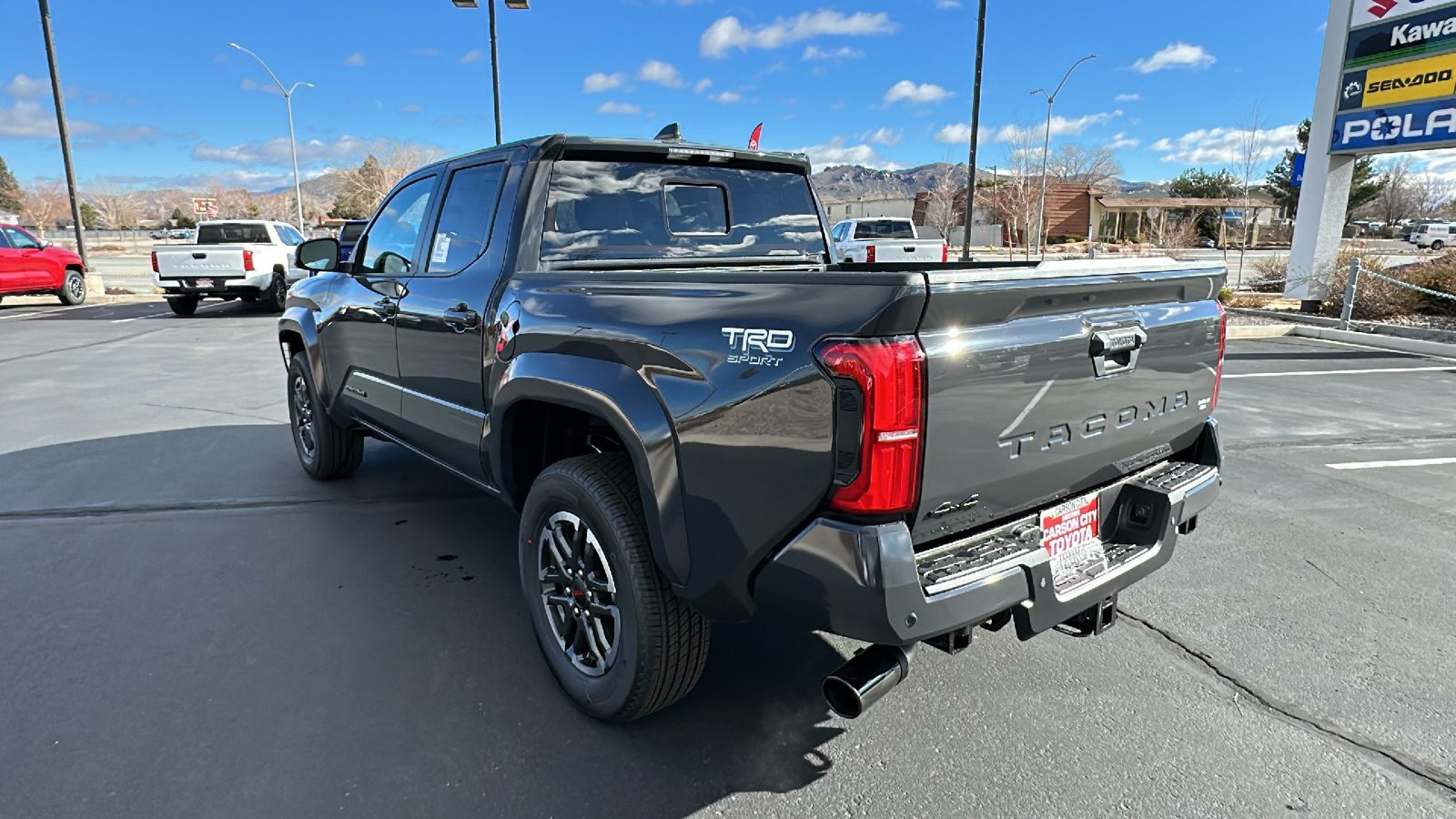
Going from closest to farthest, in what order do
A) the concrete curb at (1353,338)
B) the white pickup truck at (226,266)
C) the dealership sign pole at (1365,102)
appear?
1. the concrete curb at (1353,338)
2. the dealership sign pole at (1365,102)
3. the white pickup truck at (226,266)

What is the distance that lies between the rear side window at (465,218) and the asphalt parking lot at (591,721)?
1.50m

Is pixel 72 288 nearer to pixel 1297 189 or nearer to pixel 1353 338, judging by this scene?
pixel 1353 338

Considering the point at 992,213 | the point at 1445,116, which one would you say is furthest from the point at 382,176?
the point at 1445,116

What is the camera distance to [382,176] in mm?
74312

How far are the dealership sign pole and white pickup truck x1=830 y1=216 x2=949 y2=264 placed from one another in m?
6.38

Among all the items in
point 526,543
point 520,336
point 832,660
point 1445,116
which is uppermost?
point 1445,116

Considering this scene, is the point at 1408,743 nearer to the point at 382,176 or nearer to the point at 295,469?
the point at 295,469

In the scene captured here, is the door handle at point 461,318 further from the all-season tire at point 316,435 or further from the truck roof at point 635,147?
the all-season tire at point 316,435

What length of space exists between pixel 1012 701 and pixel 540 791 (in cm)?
162

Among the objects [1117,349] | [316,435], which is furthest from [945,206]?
[1117,349]

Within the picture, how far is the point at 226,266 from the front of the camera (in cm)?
1586

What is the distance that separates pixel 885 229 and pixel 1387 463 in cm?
1516

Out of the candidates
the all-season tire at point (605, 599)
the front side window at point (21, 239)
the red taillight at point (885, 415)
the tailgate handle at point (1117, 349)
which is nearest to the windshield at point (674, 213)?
the all-season tire at point (605, 599)

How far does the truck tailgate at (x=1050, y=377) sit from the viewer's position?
6.61 ft
